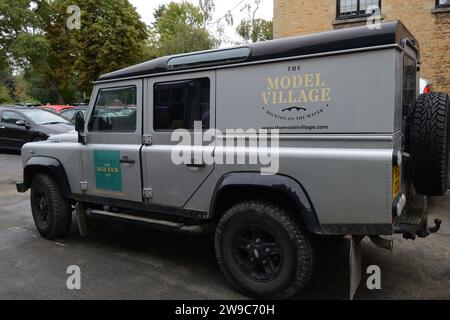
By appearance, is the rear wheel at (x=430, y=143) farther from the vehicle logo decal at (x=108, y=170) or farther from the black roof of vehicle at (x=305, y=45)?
the vehicle logo decal at (x=108, y=170)

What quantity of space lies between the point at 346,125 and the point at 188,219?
188cm

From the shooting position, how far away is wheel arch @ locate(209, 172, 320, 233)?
3.52m

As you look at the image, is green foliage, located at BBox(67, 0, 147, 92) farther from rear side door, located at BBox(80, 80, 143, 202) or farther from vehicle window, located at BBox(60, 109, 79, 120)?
rear side door, located at BBox(80, 80, 143, 202)

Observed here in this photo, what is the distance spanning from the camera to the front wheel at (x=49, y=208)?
215 inches

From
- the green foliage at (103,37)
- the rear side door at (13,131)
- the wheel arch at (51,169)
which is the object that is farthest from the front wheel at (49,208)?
the green foliage at (103,37)

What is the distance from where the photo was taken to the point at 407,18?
1205cm

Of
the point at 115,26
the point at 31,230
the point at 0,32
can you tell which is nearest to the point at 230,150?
the point at 31,230

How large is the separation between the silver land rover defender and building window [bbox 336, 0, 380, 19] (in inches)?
365

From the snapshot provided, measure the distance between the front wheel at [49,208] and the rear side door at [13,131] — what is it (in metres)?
7.75

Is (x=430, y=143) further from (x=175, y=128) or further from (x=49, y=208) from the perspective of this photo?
(x=49, y=208)

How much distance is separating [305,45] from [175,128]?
151 centimetres

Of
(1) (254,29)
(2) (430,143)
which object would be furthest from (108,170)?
(1) (254,29)
